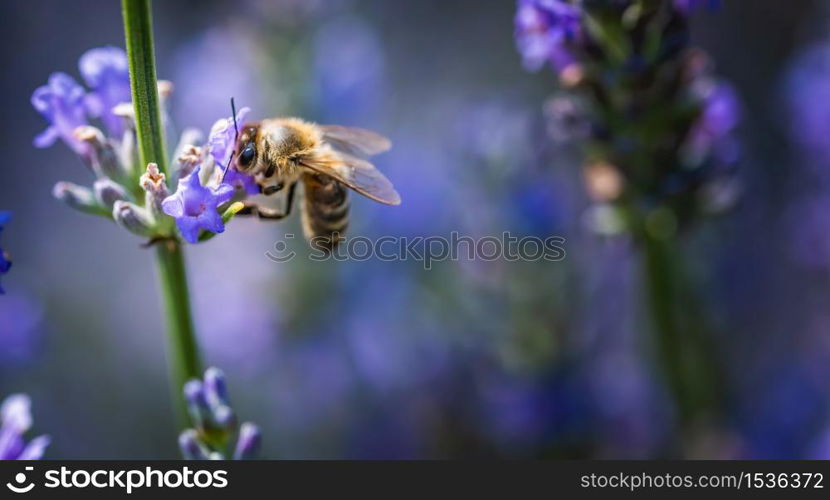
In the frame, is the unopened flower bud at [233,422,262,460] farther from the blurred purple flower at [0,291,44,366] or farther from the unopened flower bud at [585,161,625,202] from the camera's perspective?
the blurred purple flower at [0,291,44,366]

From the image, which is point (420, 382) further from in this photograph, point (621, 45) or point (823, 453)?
point (621, 45)

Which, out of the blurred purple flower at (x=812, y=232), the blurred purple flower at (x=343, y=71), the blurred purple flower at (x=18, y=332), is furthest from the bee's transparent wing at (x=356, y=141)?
the blurred purple flower at (x=812, y=232)

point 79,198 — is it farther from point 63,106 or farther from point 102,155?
point 63,106

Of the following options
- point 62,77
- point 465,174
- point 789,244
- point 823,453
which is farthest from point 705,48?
point 62,77

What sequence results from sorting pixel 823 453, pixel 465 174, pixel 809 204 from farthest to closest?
pixel 809 204
pixel 465 174
pixel 823 453

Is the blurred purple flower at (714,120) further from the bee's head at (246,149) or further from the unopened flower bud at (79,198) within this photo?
the unopened flower bud at (79,198)

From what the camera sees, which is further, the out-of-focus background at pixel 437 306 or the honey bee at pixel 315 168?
the out-of-focus background at pixel 437 306
